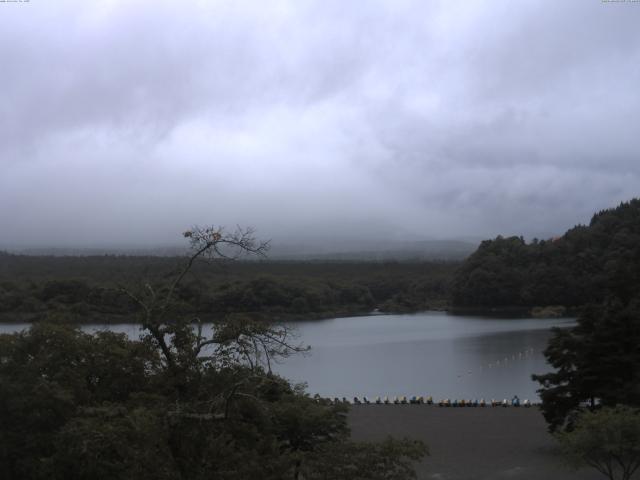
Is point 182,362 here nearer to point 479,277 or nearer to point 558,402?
point 558,402

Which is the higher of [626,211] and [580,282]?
[626,211]

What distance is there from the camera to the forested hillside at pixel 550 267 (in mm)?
67188

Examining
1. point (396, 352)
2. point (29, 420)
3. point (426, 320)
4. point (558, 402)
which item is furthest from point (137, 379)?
point (426, 320)

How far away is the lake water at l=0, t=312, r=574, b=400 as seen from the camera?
30469mm

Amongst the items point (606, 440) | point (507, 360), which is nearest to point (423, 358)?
point (507, 360)

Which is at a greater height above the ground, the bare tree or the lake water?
the bare tree

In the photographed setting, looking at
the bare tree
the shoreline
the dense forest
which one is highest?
the bare tree

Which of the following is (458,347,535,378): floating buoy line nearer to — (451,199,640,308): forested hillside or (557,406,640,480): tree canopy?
(557,406,640,480): tree canopy

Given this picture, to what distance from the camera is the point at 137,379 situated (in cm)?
858

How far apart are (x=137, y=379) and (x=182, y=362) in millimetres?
1912

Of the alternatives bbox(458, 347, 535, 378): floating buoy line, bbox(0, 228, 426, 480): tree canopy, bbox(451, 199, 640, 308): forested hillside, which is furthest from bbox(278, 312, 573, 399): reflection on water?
bbox(0, 228, 426, 480): tree canopy

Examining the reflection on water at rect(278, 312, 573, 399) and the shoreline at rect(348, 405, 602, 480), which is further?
the reflection on water at rect(278, 312, 573, 399)

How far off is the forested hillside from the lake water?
928cm

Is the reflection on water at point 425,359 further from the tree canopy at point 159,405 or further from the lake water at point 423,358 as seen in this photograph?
the tree canopy at point 159,405
